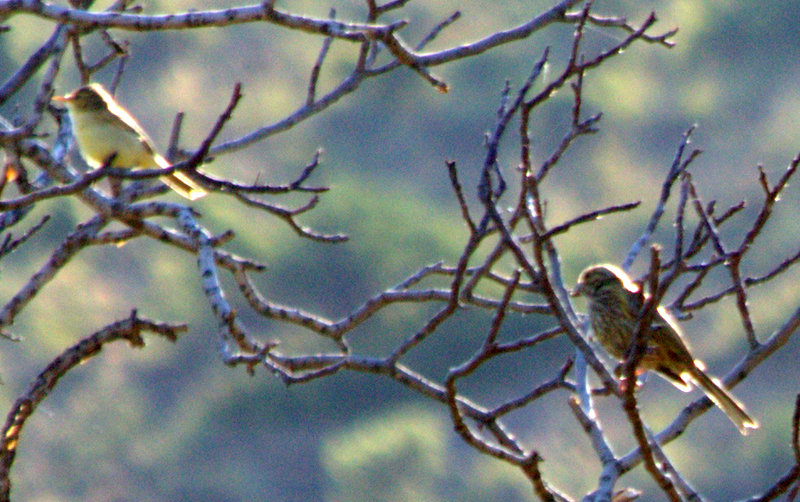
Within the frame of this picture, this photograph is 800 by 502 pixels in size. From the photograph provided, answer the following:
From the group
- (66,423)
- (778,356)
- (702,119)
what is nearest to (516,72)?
(702,119)

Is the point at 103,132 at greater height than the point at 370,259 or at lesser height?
lesser

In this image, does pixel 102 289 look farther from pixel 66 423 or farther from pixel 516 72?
pixel 516 72

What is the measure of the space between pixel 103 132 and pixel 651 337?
8.84 ft

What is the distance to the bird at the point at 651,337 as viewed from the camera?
16.1 feet

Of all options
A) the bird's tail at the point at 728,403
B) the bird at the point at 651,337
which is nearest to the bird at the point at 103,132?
the bird at the point at 651,337

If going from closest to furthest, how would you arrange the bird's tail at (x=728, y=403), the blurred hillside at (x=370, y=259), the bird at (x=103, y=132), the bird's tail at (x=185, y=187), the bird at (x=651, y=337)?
the bird's tail at (x=728, y=403) → the bird at (x=651, y=337) → the bird's tail at (x=185, y=187) → the bird at (x=103, y=132) → the blurred hillside at (x=370, y=259)

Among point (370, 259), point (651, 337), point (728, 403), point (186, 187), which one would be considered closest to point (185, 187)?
point (186, 187)

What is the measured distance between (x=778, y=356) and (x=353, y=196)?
10602mm

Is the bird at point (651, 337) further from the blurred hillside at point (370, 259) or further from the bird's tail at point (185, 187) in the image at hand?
the blurred hillside at point (370, 259)

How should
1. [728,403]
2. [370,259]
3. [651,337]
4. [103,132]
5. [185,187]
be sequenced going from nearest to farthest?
[728,403], [651,337], [185,187], [103,132], [370,259]

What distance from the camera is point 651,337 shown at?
502 cm

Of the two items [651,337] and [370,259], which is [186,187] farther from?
[370,259]

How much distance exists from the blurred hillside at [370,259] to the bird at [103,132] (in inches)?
511

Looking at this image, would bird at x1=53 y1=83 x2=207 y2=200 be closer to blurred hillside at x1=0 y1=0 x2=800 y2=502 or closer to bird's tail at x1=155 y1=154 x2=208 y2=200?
bird's tail at x1=155 y1=154 x2=208 y2=200
